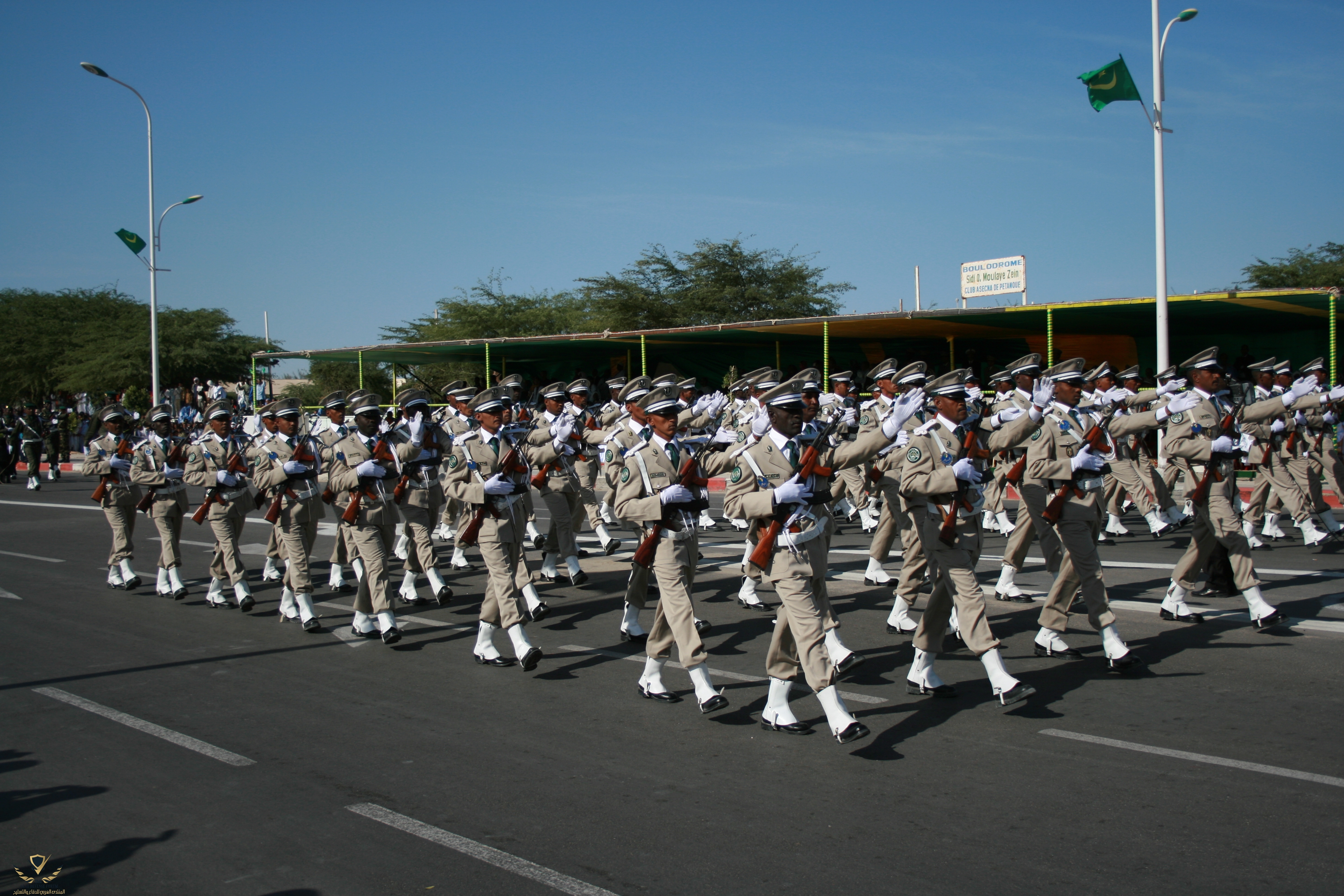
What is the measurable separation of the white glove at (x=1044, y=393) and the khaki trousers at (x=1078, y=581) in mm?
864

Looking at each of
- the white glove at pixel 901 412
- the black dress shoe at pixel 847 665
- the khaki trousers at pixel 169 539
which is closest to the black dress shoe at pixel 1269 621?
the black dress shoe at pixel 847 665

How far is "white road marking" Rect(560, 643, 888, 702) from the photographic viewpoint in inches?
256

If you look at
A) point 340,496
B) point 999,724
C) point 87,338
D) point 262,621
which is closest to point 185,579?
point 262,621

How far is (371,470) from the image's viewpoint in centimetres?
848

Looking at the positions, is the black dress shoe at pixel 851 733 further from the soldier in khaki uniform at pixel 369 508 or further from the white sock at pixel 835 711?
the soldier in khaki uniform at pixel 369 508

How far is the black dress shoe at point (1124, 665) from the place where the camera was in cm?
680

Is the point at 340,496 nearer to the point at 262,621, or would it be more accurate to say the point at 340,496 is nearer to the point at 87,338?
the point at 262,621

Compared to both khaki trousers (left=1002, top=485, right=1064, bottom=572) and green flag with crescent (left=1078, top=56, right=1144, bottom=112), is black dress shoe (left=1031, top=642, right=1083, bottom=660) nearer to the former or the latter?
khaki trousers (left=1002, top=485, right=1064, bottom=572)

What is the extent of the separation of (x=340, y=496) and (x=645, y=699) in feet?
13.1

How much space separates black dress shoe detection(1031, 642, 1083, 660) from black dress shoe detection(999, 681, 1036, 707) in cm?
134

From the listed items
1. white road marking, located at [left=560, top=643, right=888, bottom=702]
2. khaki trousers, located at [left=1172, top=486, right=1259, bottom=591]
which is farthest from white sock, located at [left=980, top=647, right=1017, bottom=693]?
khaki trousers, located at [left=1172, top=486, right=1259, bottom=591]

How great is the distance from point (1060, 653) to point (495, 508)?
428 centimetres

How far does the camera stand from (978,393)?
12.5 metres

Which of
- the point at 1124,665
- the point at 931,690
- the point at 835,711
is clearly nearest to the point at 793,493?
the point at 835,711
